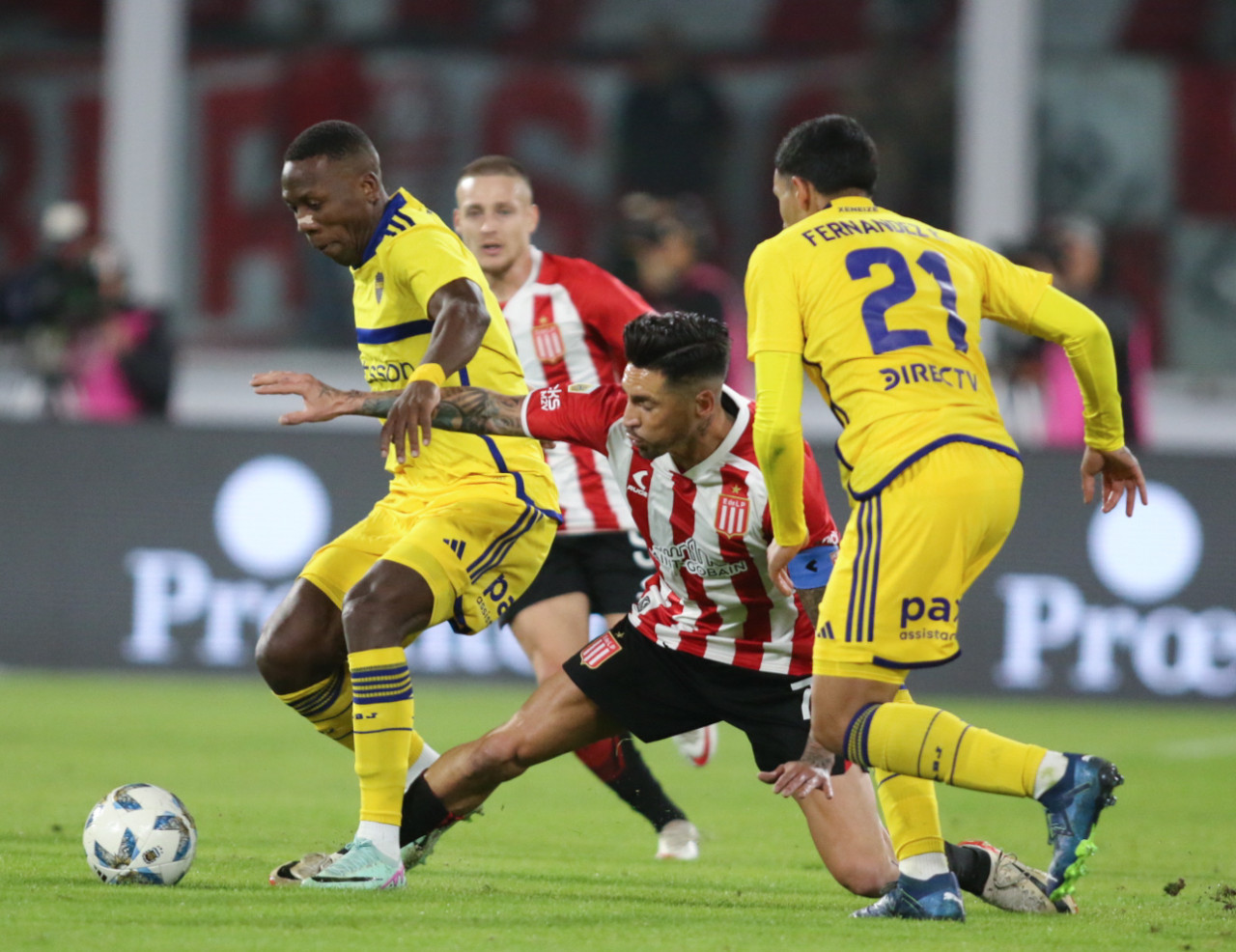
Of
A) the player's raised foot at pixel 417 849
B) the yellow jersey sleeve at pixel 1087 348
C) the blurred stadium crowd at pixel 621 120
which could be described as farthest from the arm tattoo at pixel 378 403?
the blurred stadium crowd at pixel 621 120

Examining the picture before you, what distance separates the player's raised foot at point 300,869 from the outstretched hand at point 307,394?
1170 mm

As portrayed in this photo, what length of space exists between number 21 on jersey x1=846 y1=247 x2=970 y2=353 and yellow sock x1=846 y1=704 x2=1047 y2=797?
925 millimetres

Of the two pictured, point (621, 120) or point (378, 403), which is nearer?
point (378, 403)

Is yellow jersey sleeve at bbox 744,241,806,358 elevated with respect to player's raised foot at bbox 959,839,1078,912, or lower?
elevated

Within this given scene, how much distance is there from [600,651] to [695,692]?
11.5 inches

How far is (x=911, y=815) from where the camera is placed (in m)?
4.93

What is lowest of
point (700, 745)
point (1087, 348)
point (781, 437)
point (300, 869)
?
point (700, 745)

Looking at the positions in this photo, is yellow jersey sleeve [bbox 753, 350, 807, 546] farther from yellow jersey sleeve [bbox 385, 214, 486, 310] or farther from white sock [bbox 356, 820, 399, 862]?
white sock [bbox 356, 820, 399, 862]

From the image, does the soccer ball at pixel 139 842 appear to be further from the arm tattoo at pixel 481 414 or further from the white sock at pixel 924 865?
the white sock at pixel 924 865

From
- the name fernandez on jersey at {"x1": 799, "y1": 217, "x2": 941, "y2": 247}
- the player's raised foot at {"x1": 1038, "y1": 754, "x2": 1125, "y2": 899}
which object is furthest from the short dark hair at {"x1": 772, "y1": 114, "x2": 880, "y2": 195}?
the player's raised foot at {"x1": 1038, "y1": 754, "x2": 1125, "y2": 899}

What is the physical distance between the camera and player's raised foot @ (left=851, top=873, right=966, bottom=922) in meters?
4.89

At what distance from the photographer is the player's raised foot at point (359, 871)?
5.01 meters

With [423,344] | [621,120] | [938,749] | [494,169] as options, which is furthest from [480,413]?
[621,120]

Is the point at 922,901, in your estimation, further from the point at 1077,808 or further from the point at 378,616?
the point at 378,616
